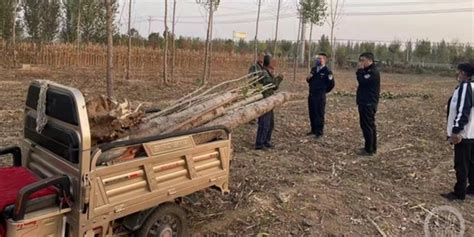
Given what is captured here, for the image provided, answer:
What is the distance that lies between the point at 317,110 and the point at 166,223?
5.70 m

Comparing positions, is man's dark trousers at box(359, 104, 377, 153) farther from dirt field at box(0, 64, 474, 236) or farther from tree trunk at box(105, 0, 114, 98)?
tree trunk at box(105, 0, 114, 98)

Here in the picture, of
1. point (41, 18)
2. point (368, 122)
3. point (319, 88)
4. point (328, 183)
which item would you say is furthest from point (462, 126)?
point (41, 18)

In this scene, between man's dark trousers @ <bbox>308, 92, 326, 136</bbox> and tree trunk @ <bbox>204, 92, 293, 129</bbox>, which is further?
man's dark trousers @ <bbox>308, 92, 326, 136</bbox>

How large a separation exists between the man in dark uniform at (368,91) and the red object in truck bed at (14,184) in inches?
227

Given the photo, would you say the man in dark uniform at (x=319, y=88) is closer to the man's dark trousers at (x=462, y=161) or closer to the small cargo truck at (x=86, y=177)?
the man's dark trousers at (x=462, y=161)

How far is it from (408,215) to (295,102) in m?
9.66

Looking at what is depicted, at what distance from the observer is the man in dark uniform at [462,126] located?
559cm

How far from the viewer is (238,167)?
658 cm

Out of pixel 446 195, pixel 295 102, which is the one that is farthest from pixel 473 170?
pixel 295 102

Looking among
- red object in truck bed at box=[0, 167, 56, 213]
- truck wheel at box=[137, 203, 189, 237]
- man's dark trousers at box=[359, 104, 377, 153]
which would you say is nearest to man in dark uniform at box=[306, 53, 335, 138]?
man's dark trousers at box=[359, 104, 377, 153]

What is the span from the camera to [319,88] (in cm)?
888

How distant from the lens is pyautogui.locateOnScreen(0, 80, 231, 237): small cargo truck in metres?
2.94

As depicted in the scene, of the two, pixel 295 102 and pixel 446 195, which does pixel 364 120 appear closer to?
pixel 446 195

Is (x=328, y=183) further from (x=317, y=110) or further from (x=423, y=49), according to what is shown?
(x=423, y=49)
